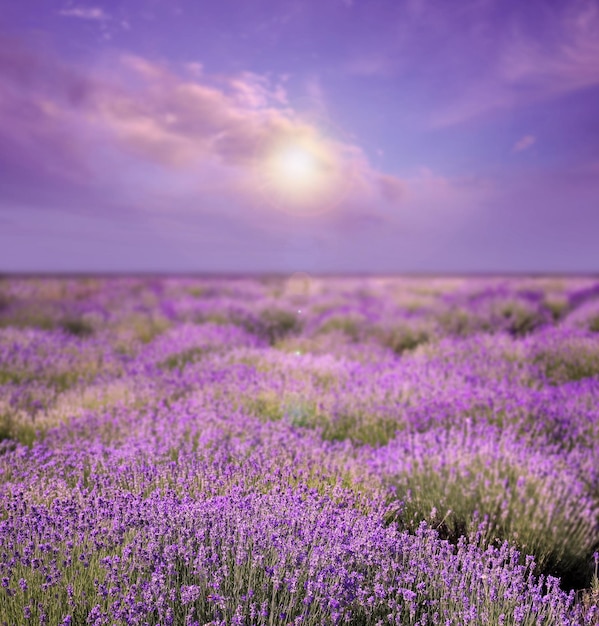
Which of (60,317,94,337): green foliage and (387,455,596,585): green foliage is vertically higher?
(60,317,94,337): green foliage

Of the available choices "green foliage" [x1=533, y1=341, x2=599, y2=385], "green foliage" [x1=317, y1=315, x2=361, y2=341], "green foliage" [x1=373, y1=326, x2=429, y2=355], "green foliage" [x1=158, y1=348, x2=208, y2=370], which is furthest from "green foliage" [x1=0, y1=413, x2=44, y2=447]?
"green foliage" [x1=317, y1=315, x2=361, y2=341]

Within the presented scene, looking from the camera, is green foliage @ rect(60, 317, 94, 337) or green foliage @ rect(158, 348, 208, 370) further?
green foliage @ rect(60, 317, 94, 337)

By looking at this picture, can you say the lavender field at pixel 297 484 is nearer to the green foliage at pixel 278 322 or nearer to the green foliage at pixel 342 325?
the green foliage at pixel 342 325

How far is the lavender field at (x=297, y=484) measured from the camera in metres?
2.36

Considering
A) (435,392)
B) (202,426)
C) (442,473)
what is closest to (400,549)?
(442,473)

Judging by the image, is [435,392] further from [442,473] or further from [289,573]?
[289,573]

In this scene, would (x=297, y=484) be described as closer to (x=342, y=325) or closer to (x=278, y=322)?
(x=342, y=325)

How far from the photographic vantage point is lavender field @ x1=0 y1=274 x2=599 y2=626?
7.73 feet

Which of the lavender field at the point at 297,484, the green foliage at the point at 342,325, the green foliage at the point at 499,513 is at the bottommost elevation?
the green foliage at the point at 499,513

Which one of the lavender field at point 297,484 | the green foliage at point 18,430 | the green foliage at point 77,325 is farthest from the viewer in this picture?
the green foliage at point 77,325

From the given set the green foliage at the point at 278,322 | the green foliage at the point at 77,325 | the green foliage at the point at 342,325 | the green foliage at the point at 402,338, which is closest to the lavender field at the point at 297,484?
the green foliage at the point at 402,338

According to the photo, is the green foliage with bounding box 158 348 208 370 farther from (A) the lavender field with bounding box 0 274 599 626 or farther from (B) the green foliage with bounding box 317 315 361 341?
(B) the green foliage with bounding box 317 315 361 341

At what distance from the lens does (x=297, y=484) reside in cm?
341

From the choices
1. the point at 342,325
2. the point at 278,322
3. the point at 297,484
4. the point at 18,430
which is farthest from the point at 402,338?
the point at 297,484
